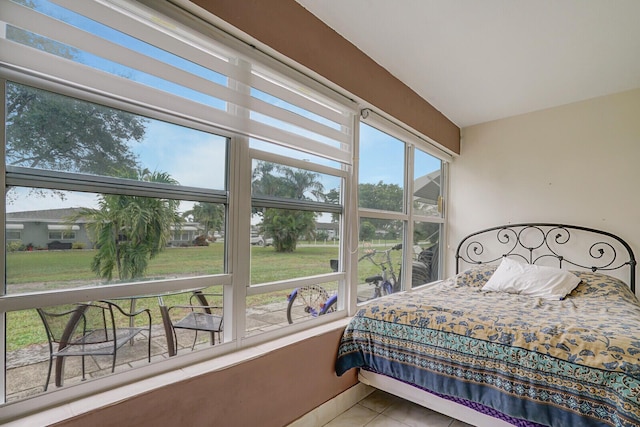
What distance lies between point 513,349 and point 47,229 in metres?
2.02

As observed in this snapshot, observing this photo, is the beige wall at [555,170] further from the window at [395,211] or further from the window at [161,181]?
the window at [161,181]

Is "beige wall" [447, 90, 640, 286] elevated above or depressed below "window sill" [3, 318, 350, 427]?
above

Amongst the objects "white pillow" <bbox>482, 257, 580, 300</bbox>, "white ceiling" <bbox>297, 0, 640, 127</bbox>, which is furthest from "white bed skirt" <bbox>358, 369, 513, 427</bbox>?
"white ceiling" <bbox>297, 0, 640, 127</bbox>

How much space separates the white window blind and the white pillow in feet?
6.30

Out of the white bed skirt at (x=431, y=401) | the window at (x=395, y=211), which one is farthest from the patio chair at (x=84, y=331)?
the window at (x=395, y=211)

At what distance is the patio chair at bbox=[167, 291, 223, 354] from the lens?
1.48 meters

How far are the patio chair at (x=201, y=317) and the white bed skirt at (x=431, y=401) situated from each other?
108 centimetres

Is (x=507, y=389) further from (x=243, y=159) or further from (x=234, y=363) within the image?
(x=243, y=159)

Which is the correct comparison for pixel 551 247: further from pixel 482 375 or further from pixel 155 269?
pixel 155 269

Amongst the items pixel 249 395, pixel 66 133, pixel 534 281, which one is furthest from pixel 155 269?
pixel 534 281

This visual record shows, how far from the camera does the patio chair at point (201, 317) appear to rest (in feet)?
4.84

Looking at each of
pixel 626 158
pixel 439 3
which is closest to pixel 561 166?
pixel 626 158

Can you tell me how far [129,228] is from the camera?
1.27 m

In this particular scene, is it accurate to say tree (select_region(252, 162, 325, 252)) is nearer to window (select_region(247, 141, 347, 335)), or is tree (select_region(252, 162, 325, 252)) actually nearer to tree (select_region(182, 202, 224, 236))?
window (select_region(247, 141, 347, 335))
